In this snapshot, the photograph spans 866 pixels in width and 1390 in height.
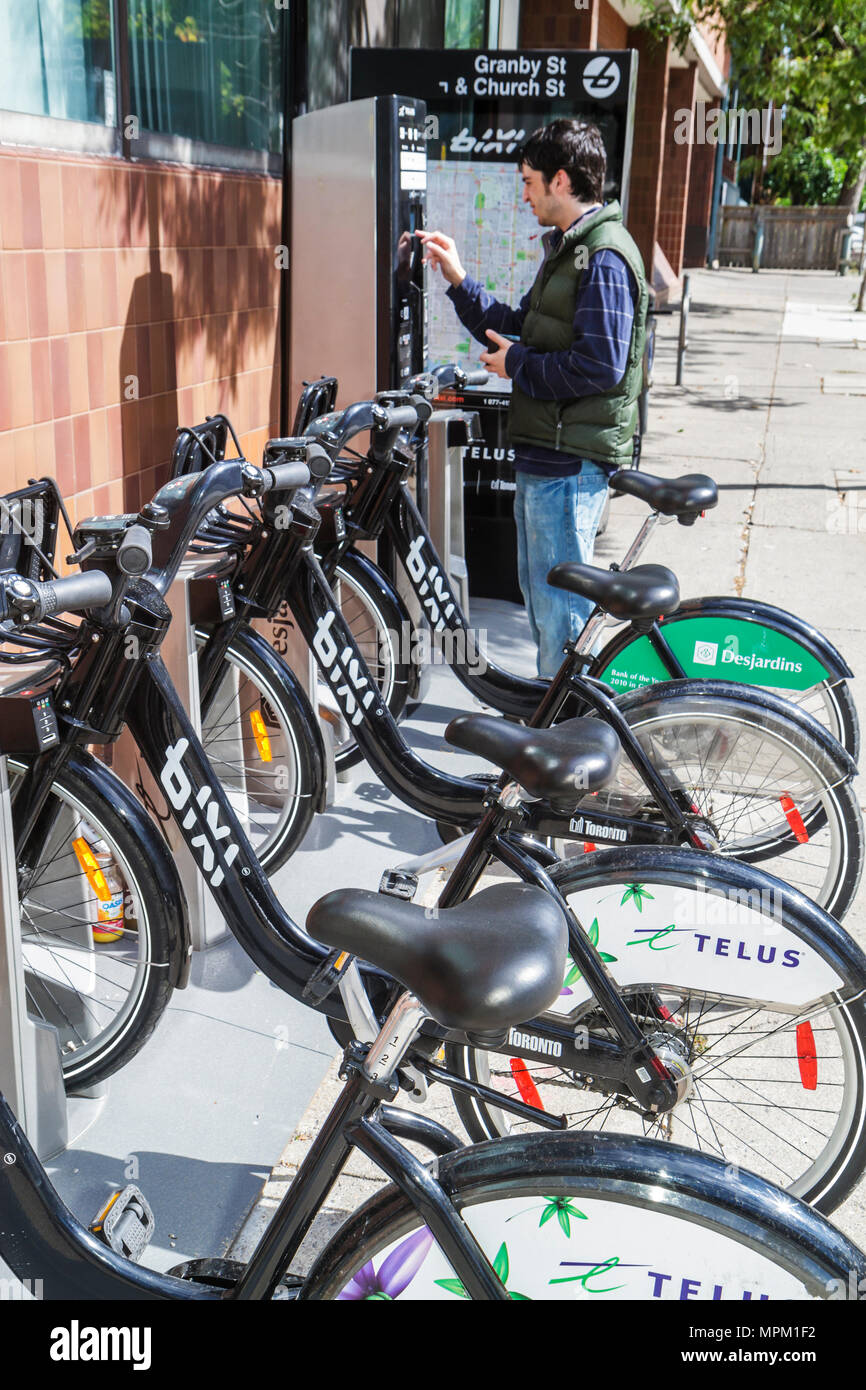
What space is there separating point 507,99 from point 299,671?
2970 millimetres

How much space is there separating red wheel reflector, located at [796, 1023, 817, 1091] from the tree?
29.2 feet

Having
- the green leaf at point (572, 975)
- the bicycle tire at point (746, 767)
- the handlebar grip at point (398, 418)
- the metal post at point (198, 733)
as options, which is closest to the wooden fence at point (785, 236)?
the handlebar grip at point (398, 418)

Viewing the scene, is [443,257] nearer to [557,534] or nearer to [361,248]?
[361,248]

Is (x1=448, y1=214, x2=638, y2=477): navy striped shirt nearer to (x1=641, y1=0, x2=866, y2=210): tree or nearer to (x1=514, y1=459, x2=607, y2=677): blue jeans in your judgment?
(x1=514, y1=459, x2=607, y2=677): blue jeans

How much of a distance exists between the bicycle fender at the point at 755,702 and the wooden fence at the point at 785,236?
29332 mm

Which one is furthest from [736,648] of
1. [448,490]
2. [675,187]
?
[675,187]

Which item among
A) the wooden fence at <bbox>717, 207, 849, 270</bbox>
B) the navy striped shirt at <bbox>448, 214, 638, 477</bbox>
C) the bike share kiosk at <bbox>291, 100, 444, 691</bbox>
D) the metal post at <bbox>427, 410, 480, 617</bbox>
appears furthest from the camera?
the wooden fence at <bbox>717, 207, 849, 270</bbox>

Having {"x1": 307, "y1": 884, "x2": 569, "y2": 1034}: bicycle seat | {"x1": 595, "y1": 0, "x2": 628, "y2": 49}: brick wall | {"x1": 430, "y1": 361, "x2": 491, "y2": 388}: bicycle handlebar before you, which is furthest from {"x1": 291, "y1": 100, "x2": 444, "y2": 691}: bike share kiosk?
{"x1": 595, "y1": 0, "x2": 628, "y2": 49}: brick wall

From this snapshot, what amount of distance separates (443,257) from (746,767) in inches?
92.5

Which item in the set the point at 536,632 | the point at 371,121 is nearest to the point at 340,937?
the point at 536,632

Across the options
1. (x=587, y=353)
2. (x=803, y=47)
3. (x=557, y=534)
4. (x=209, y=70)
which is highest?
(x=803, y=47)

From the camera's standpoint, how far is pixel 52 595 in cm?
217

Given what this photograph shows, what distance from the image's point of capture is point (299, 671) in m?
4.20

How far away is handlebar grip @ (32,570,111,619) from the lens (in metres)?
2.15
